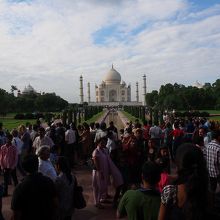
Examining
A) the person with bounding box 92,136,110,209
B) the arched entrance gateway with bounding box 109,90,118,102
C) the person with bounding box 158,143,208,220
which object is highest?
the arched entrance gateway with bounding box 109,90,118,102

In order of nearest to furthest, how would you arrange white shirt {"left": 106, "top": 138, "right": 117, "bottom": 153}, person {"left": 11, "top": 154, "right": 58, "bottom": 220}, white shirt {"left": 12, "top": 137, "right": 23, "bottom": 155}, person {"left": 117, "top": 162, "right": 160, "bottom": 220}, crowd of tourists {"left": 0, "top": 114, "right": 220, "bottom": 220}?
1. crowd of tourists {"left": 0, "top": 114, "right": 220, "bottom": 220}
2. person {"left": 117, "top": 162, "right": 160, "bottom": 220}
3. person {"left": 11, "top": 154, "right": 58, "bottom": 220}
4. white shirt {"left": 106, "top": 138, "right": 117, "bottom": 153}
5. white shirt {"left": 12, "top": 137, "right": 23, "bottom": 155}

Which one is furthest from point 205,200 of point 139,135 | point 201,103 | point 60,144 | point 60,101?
point 60,101

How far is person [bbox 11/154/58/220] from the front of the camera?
10.6ft

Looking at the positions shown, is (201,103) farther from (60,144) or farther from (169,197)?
(169,197)

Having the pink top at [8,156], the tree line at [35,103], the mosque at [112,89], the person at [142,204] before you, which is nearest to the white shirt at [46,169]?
the person at [142,204]

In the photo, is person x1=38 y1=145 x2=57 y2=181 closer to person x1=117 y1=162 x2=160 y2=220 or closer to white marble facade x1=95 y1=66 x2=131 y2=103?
person x1=117 y1=162 x2=160 y2=220

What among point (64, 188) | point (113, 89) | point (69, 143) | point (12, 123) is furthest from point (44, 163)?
point (113, 89)

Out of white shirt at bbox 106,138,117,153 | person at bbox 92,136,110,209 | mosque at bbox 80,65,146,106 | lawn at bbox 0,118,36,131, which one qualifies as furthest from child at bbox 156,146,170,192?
mosque at bbox 80,65,146,106

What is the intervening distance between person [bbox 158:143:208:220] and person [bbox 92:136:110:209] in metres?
3.74

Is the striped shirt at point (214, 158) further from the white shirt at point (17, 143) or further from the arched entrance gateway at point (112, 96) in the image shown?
the arched entrance gateway at point (112, 96)

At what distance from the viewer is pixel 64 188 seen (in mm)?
4359

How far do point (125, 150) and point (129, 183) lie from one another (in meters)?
0.58

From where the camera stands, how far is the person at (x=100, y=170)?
21.7ft

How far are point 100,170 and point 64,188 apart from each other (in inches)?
94.4
